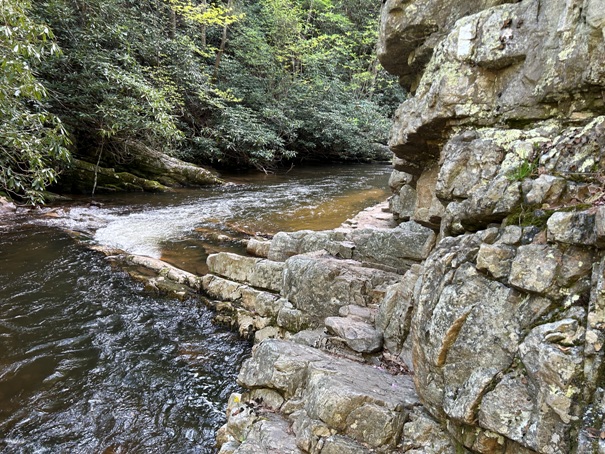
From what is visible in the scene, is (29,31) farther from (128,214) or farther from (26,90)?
(128,214)

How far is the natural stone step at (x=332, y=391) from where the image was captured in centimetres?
333

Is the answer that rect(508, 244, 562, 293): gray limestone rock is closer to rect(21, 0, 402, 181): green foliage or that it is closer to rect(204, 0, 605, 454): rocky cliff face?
rect(204, 0, 605, 454): rocky cliff face

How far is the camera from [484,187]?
3430mm

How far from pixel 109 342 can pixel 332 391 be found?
457 cm

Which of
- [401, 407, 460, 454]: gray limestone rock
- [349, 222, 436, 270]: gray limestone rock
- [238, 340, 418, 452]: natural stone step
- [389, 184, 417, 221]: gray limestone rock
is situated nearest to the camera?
[401, 407, 460, 454]: gray limestone rock

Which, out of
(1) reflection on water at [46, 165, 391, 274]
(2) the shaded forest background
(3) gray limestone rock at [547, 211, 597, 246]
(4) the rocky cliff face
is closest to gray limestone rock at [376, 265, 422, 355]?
(4) the rocky cliff face

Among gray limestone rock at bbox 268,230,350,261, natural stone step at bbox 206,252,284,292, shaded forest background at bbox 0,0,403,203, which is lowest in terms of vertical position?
natural stone step at bbox 206,252,284,292

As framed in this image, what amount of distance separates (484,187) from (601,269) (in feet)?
4.21

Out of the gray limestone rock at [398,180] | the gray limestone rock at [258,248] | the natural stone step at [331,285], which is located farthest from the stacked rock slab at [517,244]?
the gray limestone rock at [258,248]

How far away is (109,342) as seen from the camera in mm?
6336

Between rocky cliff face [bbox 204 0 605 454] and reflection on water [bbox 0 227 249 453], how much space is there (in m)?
1.18

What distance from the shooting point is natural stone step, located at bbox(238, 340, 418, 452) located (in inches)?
131

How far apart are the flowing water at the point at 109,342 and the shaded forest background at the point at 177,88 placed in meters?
1.80

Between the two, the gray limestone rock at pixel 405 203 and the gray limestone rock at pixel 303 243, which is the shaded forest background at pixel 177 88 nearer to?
the gray limestone rock at pixel 303 243
